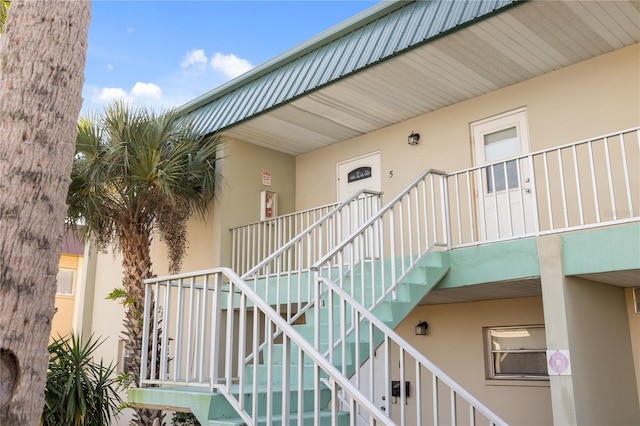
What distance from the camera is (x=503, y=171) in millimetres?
8133

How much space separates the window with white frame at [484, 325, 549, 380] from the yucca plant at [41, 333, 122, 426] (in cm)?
501

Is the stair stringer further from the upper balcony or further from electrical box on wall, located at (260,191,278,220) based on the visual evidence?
electrical box on wall, located at (260,191,278,220)

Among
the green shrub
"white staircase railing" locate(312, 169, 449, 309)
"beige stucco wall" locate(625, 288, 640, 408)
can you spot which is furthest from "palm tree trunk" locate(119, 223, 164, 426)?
"beige stucco wall" locate(625, 288, 640, 408)

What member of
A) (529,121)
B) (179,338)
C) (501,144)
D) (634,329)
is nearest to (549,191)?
(529,121)

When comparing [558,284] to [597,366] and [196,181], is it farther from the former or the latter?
[196,181]

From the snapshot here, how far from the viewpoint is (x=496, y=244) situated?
6465 millimetres

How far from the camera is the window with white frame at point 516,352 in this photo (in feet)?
25.3

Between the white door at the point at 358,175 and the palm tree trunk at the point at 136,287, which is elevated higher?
the white door at the point at 358,175

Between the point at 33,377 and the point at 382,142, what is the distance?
7.41 metres

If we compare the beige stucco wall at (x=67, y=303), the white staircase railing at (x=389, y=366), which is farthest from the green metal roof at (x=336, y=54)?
the beige stucco wall at (x=67, y=303)

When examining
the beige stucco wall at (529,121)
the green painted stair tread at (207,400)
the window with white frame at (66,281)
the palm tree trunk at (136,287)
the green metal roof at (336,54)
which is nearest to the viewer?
the green painted stair tread at (207,400)

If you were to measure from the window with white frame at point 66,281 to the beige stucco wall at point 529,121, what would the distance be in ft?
47.6

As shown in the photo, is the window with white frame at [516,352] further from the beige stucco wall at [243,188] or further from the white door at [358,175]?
the beige stucco wall at [243,188]

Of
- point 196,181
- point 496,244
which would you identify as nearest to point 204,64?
point 196,181
